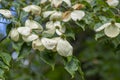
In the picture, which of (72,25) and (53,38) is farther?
(72,25)

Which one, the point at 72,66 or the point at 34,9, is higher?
the point at 34,9

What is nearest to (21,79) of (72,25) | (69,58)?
(72,25)

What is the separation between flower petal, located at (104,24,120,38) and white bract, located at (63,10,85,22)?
99mm

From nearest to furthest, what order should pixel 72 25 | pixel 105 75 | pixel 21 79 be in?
pixel 72 25 → pixel 21 79 → pixel 105 75

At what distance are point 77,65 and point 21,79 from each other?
105 centimetres

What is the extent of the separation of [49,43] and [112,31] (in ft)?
0.69

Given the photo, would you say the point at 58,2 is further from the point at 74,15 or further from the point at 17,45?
the point at 17,45

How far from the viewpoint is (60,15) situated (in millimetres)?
1396

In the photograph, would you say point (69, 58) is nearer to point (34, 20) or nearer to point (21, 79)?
point (34, 20)

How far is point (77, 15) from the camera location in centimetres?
137

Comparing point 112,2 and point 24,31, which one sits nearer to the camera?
point 24,31

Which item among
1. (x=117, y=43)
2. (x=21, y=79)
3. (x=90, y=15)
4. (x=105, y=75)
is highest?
(x=90, y=15)

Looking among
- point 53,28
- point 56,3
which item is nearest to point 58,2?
point 56,3

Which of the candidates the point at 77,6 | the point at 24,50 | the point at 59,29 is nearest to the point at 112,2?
the point at 77,6
